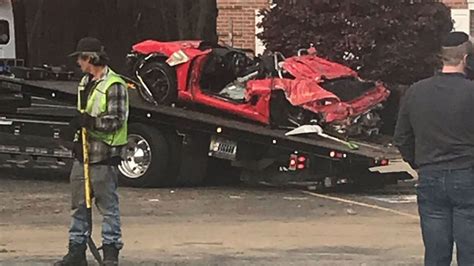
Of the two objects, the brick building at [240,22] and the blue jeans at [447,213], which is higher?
the brick building at [240,22]

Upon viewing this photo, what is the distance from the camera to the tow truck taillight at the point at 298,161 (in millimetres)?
13031

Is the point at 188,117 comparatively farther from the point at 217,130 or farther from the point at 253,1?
the point at 253,1

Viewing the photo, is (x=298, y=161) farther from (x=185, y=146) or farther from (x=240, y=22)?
(x=240, y=22)

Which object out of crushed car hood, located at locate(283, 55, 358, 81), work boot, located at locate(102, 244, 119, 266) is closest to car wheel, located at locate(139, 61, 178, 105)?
crushed car hood, located at locate(283, 55, 358, 81)

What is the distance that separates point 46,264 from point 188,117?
4986mm

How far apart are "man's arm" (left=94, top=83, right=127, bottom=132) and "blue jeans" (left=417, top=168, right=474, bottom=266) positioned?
8.35 feet

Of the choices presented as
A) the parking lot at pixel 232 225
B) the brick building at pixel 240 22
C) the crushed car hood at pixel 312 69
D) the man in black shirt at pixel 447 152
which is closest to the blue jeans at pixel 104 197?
the parking lot at pixel 232 225

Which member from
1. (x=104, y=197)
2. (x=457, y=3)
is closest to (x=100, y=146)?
(x=104, y=197)

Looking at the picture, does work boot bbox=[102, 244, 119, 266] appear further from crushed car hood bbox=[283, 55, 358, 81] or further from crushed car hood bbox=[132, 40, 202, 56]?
crushed car hood bbox=[132, 40, 202, 56]

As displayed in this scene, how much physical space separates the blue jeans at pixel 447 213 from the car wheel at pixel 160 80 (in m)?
7.33

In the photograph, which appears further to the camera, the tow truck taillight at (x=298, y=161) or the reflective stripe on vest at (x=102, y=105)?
the tow truck taillight at (x=298, y=161)

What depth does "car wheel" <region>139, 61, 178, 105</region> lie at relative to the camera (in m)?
13.6

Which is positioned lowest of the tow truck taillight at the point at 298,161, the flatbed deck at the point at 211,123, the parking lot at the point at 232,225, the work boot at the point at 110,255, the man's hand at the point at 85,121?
the parking lot at the point at 232,225

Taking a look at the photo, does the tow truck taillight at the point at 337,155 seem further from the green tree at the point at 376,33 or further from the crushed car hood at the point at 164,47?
the green tree at the point at 376,33
